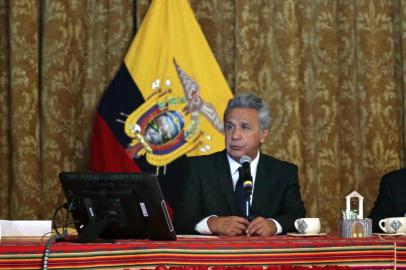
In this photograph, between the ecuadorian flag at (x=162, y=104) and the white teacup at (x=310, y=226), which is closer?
the white teacup at (x=310, y=226)

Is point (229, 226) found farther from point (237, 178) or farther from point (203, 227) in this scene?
point (237, 178)

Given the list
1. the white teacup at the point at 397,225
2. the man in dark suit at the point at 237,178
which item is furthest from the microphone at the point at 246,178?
the white teacup at the point at 397,225

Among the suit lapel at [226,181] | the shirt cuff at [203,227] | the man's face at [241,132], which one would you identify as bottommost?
the shirt cuff at [203,227]

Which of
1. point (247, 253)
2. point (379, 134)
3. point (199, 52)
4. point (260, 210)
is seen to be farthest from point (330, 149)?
point (247, 253)

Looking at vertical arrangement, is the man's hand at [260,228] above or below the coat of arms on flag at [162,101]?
below

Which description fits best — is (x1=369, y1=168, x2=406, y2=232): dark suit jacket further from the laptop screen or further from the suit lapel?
the laptop screen

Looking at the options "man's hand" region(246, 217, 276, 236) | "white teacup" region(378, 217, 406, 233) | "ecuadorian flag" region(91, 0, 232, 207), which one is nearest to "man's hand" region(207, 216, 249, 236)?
"man's hand" region(246, 217, 276, 236)

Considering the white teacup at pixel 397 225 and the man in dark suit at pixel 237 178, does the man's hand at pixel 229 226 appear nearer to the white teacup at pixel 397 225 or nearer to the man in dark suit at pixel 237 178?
the man in dark suit at pixel 237 178

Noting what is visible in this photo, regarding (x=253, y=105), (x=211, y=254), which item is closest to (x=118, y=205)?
(x=211, y=254)

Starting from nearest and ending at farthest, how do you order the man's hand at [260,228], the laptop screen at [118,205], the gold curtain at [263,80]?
the laptop screen at [118,205]
the man's hand at [260,228]
the gold curtain at [263,80]

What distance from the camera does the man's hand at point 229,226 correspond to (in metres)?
3.17

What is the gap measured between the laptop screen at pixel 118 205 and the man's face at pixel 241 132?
42.4 inches

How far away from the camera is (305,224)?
10.1 ft

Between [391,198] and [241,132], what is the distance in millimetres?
851
